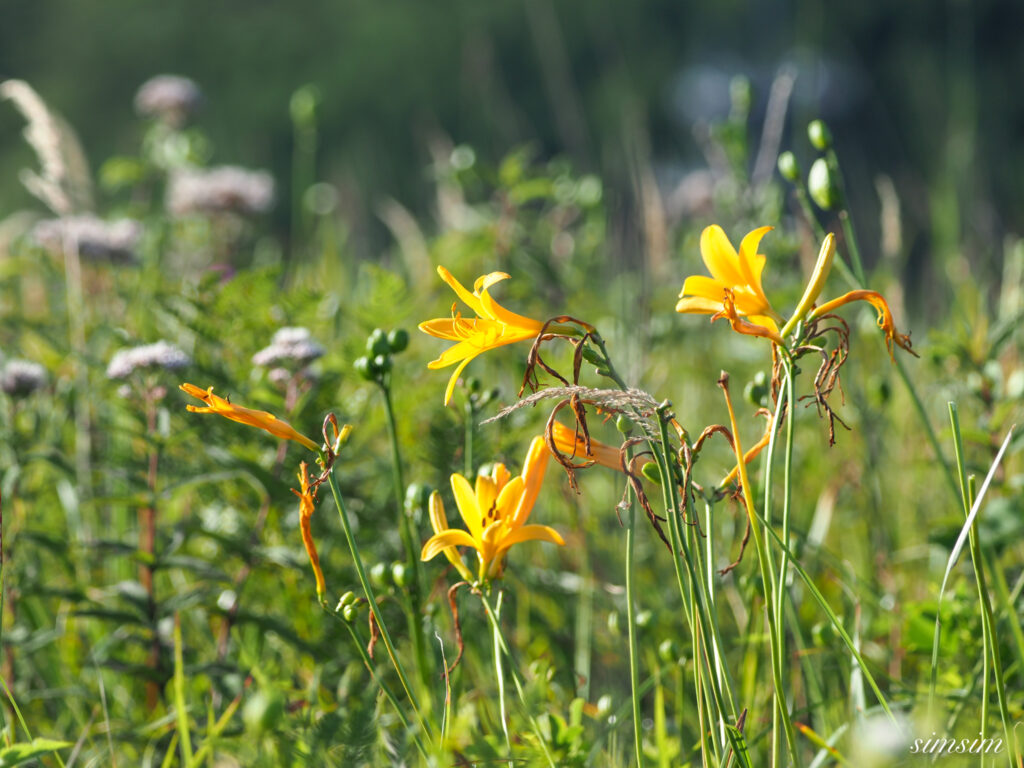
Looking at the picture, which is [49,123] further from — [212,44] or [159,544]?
[212,44]

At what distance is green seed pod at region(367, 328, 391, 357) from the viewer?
901 mm

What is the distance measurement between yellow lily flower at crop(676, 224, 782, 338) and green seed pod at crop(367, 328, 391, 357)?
0.32 metres

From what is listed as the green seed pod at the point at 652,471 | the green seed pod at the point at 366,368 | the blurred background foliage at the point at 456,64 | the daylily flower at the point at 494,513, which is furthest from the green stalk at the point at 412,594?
the blurred background foliage at the point at 456,64

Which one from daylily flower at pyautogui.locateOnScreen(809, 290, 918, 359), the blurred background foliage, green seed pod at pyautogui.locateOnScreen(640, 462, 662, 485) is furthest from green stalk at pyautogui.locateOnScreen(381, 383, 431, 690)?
the blurred background foliage

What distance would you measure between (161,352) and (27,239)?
153 cm

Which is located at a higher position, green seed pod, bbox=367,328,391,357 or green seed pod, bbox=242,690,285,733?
green seed pod, bbox=367,328,391,357

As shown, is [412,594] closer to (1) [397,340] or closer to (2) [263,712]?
(1) [397,340]

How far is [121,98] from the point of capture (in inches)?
348

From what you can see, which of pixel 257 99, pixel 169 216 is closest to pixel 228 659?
pixel 169 216

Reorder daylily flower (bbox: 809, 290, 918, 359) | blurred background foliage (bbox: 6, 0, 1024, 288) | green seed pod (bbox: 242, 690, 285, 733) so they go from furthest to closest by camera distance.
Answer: blurred background foliage (bbox: 6, 0, 1024, 288) < daylily flower (bbox: 809, 290, 918, 359) < green seed pod (bbox: 242, 690, 285, 733)

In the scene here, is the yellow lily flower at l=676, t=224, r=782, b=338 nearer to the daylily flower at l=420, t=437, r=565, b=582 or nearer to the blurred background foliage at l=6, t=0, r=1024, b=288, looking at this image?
the daylily flower at l=420, t=437, r=565, b=582

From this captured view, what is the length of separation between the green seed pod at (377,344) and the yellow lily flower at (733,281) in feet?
1.06

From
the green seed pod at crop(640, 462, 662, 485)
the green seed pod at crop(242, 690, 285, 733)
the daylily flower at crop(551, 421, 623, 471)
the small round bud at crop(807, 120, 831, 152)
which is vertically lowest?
the green seed pod at crop(242, 690, 285, 733)

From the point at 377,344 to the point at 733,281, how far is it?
36 cm
